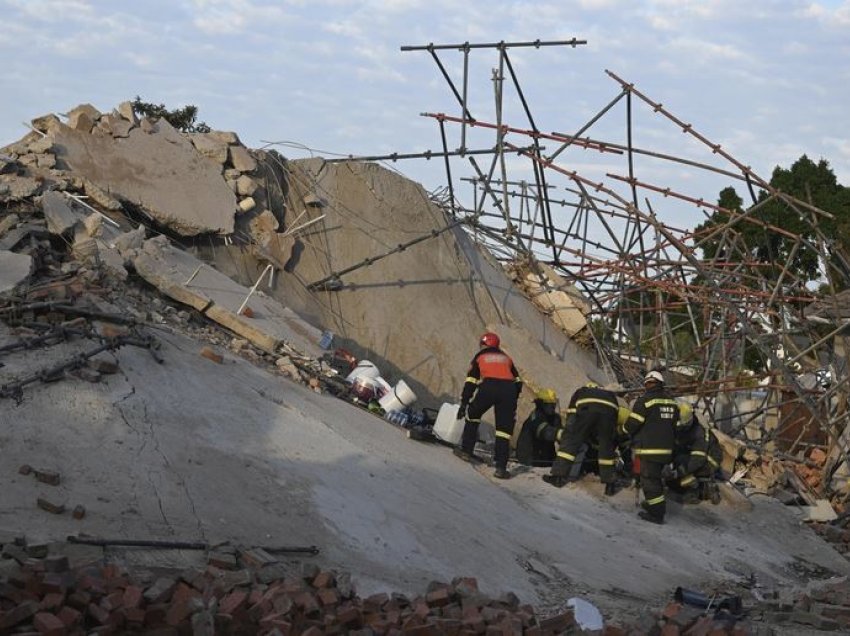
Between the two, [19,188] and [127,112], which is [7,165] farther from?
[127,112]

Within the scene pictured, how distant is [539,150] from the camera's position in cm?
1739

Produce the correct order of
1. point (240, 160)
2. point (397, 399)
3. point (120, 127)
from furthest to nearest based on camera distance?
point (240, 160) < point (120, 127) < point (397, 399)

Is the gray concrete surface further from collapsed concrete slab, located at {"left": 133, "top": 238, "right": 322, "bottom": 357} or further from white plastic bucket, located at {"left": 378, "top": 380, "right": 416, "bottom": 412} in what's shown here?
collapsed concrete slab, located at {"left": 133, "top": 238, "right": 322, "bottom": 357}

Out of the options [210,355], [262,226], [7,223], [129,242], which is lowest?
[210,355]

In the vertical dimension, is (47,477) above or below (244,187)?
below

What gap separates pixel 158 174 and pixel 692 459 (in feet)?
24.6

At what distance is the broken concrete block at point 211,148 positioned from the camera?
16.9 metres

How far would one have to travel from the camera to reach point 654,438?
43.2 feet

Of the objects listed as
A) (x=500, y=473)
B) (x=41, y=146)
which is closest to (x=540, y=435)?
(x=500, y=473)

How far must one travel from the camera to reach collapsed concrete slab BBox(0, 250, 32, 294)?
1153cm

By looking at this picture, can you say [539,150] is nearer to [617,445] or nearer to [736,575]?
[617,445]

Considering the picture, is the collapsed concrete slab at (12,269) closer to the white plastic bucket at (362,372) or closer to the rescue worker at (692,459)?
the white plastic bucket at (362,372)

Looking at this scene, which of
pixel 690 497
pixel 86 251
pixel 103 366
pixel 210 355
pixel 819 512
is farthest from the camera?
pixel 819 512

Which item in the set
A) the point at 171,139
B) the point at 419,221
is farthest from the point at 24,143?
the point at 419,221
